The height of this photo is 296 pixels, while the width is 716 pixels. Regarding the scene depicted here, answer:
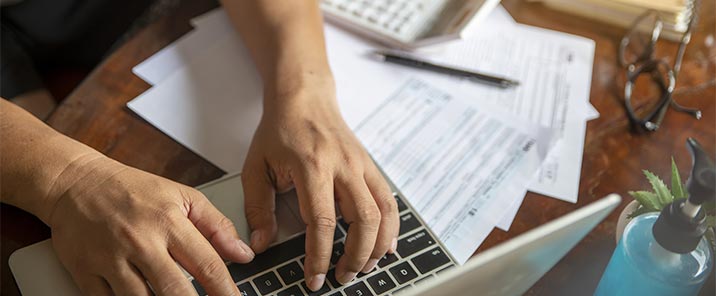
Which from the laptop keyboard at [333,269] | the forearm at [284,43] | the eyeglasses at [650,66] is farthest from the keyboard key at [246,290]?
the eyeglasses at [650,66]

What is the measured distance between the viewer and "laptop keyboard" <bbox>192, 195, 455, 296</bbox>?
0.61 meters

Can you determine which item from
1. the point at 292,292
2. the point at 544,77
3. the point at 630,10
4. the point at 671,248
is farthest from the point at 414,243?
the point at 630,10

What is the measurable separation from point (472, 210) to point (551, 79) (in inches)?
9.8

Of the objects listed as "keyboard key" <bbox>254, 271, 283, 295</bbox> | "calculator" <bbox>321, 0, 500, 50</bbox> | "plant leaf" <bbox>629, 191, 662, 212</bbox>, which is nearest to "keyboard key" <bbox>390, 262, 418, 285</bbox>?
"keyboard key" <bbox>254, 271, 283, 295</bbox>

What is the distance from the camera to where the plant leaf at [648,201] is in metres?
0.58

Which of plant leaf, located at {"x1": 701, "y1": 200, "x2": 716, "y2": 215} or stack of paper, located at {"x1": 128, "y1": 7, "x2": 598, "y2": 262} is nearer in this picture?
plant leaf, located at {"x1": 701, "y1": 200, "x2": 716, "y2": 215}

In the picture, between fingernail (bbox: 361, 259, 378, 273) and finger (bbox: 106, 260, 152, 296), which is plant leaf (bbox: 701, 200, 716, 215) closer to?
fingernail (bbox: 361, 259, 378, 273)

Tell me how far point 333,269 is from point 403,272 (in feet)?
0.21

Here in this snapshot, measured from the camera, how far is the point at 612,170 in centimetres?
77

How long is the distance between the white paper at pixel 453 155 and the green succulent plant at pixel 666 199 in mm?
160

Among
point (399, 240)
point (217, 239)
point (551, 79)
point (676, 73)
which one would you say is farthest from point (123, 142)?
point (676, 73)

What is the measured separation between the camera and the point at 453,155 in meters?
0.78

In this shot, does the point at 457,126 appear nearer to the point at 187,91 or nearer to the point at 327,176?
the point at 327,176

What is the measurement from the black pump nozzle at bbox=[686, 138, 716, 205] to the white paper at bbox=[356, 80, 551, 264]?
249 millimetres
